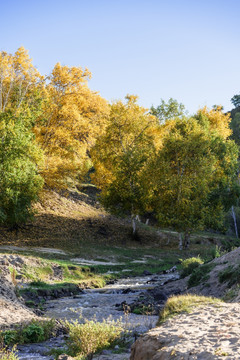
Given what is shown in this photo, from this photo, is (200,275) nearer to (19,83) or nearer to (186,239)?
(186,239)

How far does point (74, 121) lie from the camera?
1209 inches

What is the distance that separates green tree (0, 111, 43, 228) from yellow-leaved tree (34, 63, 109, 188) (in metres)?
4.59

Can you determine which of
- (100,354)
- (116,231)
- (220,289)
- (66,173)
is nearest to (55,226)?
(66,173)

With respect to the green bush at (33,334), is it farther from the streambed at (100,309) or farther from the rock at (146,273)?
the rock at (146,273)

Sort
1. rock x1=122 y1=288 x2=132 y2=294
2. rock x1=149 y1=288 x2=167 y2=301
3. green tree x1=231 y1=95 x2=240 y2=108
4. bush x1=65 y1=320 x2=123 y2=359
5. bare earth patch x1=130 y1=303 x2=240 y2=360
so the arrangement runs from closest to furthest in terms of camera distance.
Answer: bare earth patch x1=130 y1=303 x2=240 y2=360, bush x1=65 y1=320 x2=123 y2=359, rock x1=149 y1=288 x2=167 y2=301, rock x1=122 y1=288 x2=132 y2=294, green tree x1=231 y1=95 x2=240 y2=108

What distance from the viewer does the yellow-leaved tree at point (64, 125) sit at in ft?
98.5

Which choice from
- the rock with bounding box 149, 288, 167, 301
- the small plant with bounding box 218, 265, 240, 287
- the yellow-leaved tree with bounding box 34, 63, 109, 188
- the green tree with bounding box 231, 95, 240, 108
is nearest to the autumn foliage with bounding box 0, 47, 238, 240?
the yellow-leaved tree with bounding box 34, 63, 109, 188

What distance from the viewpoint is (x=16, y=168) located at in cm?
2394

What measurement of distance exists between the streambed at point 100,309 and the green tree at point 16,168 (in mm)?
8799

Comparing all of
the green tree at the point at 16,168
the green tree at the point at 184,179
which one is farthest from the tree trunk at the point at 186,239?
the green tree at the point at 16,168

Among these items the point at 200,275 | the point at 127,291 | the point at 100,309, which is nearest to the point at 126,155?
the point at 127,291

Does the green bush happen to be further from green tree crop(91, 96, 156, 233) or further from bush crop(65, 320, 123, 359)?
green tree crop(91, 96, 156, 233)

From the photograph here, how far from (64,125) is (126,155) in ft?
22.1

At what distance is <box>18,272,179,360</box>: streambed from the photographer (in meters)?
8.61
